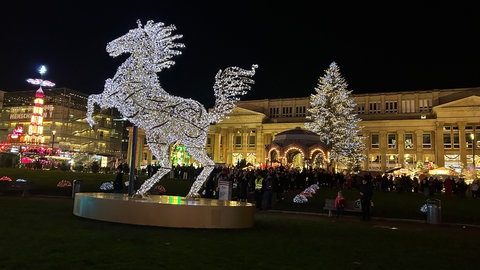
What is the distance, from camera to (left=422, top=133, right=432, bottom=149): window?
82062 mm

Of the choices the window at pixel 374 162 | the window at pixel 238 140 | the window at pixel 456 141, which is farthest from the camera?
the window at pixel 238 140

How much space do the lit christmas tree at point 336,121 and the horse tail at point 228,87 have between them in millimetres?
42921

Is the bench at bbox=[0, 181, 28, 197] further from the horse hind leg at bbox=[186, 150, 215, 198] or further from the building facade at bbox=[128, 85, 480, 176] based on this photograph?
the building facade at bbox=[128, 85, 480, 176]

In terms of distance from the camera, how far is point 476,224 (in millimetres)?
20422

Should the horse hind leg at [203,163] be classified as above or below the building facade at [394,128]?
below

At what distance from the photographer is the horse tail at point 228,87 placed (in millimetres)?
15234

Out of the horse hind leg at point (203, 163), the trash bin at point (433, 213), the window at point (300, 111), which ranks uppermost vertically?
the window at point (300, 111)

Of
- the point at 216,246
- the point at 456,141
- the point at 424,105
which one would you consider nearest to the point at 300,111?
the point at 424,105

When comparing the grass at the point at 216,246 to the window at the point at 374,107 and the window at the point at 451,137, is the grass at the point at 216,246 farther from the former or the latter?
the window at the point at 374,107

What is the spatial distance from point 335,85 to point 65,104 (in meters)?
69.5

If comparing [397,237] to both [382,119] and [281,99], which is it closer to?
[382,119]

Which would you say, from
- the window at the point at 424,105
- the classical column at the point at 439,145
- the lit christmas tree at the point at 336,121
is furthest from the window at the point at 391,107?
the lit christmas tree at the point at 336,121

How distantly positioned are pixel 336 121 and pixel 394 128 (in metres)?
31.2

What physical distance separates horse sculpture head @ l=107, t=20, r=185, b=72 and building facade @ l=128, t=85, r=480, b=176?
5874cm
